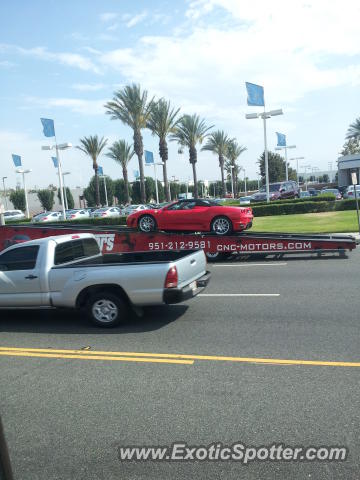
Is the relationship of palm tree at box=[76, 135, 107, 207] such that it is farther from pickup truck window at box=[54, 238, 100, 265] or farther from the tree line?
pickup truck window at box=[54, 238, 100, 265]

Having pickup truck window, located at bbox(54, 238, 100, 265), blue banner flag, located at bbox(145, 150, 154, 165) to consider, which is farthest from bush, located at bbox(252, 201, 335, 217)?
blue banner flag, located at bbox(145, 150, 154, 165)

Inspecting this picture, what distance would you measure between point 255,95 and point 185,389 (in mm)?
33110

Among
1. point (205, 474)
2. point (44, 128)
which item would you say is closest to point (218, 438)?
point (205, 474)

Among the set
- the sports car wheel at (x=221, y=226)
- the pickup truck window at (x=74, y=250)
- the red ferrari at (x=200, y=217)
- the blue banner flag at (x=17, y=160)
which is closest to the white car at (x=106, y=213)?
the blue banner flag at (x=17, y=160)

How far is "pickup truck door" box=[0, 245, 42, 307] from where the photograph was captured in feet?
26.3

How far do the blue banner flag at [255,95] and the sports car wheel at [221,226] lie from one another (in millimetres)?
22211

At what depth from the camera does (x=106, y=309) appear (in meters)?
7.66

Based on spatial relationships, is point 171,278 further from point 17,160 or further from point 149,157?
point 149,157

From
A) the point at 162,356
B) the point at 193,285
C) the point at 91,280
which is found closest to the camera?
the point at 162,356

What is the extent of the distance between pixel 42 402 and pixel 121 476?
67.8 inches

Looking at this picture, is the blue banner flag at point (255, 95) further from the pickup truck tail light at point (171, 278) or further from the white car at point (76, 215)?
the pickup truck tail light at point (171, 278)

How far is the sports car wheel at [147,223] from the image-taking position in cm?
1650

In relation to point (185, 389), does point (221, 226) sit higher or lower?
higher
